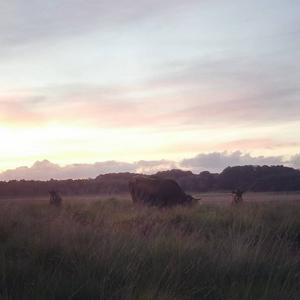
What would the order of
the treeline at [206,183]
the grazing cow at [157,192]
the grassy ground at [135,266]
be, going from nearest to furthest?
the grassy ground at [135,266], the grazing cow at [157,192], the treeline at [206,183]

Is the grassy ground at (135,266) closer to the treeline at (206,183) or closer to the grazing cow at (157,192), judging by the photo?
the grazing cow at (157,192)

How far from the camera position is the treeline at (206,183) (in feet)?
193

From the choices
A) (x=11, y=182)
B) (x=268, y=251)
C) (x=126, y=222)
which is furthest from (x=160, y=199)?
(x=11, y=182)

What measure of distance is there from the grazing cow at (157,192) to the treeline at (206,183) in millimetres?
28031

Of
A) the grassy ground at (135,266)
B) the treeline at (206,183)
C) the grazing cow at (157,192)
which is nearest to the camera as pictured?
the grassy ground at (135,266)

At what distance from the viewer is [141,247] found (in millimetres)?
10562

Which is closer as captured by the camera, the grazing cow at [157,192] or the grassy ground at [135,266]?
the grassy ground at [135,266]

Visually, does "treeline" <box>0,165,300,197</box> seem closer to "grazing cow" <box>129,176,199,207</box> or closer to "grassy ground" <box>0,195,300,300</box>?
"grazing cow" <box>129,176,199,207</box>

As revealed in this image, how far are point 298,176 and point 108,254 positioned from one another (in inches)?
2111

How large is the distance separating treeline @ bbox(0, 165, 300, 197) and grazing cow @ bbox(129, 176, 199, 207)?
1104 inches

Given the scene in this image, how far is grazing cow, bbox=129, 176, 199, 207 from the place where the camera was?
2717cm

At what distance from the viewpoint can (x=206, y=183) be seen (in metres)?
65.5

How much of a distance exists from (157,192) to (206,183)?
37651mm

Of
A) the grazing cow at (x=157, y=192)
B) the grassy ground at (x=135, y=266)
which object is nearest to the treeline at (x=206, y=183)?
the grazing cow at (x=157, y=192)
